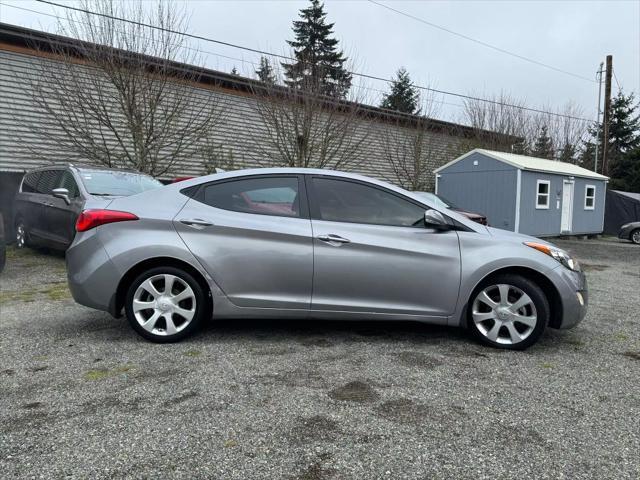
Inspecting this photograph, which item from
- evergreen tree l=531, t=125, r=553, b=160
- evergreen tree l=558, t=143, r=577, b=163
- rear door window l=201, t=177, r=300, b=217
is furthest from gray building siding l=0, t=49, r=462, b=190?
evergreen tree l=558, t=143, r=577, b=163

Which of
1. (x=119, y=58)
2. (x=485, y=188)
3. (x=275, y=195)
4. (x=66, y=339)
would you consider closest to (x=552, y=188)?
(x=485, y=188)

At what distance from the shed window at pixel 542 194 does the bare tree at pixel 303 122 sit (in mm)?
7035

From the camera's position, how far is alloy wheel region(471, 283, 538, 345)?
12.3 feet

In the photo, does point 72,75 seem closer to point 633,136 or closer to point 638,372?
point 638,372

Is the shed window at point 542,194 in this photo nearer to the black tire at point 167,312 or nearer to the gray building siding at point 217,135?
the gray building siding at point 217,135

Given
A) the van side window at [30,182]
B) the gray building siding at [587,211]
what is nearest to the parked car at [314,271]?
the van side window at [30,182]

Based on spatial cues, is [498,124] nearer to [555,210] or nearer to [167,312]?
[555,210]

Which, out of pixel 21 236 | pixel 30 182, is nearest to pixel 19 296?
pixel 30 182

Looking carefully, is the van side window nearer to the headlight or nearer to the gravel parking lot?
the gravel parking lot

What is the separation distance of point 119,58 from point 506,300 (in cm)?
998

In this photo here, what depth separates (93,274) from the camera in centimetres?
379

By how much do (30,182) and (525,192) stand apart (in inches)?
553

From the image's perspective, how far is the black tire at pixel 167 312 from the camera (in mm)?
3771

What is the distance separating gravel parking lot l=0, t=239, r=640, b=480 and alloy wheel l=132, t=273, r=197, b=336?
0.59ft
